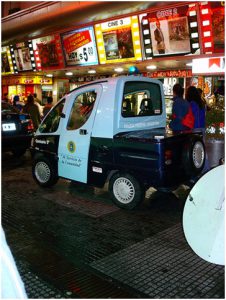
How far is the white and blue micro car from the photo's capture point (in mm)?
5445

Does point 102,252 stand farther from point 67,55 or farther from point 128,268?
point 67,55

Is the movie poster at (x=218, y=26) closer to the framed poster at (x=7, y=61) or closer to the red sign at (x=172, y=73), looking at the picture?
the red sign at (x=172, y=73)

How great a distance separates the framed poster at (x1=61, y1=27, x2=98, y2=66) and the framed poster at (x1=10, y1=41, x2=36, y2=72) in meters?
2.39

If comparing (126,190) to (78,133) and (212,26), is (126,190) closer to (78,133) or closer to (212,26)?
(78,133)

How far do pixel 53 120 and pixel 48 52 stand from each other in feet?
18.7

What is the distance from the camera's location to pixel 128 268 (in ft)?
12.7

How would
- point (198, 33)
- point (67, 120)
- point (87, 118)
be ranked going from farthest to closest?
point (198, 33)
point (67, 120)
point (87, 118)

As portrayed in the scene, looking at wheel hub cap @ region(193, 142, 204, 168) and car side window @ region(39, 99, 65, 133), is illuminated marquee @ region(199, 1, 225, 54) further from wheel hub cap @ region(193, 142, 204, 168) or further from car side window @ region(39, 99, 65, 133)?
car side window @ region(39, 99, 65, 133)

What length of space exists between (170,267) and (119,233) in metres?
1.15

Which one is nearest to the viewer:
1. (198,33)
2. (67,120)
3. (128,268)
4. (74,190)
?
(128,268)

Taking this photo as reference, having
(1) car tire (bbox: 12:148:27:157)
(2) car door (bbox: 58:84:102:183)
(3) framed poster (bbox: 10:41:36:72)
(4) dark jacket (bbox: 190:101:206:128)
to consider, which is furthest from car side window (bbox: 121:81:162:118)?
(3) framed poster (bbox: 10:41:36:72)

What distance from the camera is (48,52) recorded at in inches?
467

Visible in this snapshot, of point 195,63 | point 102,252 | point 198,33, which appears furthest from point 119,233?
point 198,33

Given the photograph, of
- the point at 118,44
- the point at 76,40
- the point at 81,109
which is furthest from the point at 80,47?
the point at 81,109
